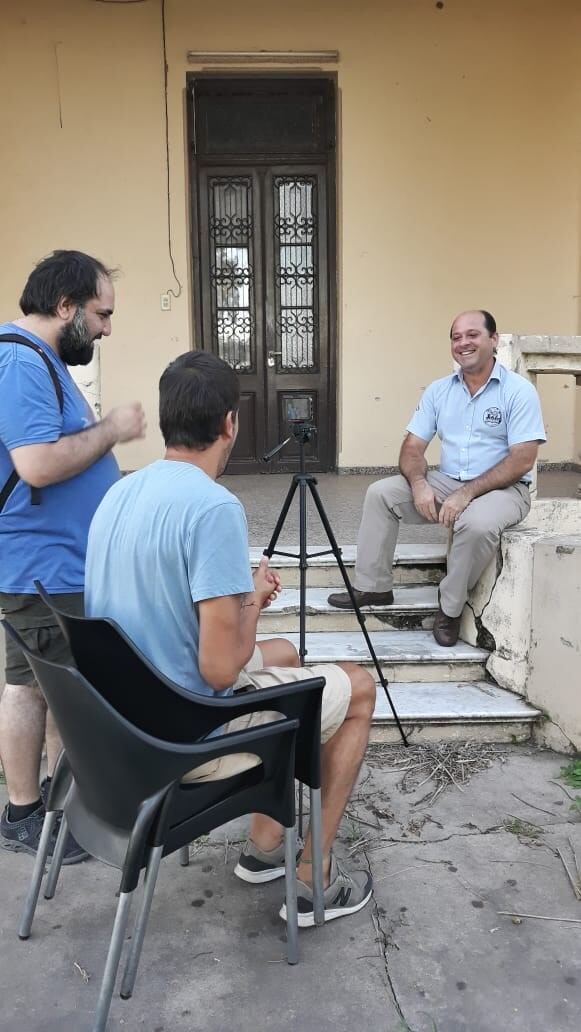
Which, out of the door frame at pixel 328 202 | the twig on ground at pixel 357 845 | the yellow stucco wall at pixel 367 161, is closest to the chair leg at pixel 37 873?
the twig on ground at pixel 357 845

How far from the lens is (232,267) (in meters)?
7.00

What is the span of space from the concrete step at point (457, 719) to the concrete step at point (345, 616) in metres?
0.51

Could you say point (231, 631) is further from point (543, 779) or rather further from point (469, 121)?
point (469, 121)

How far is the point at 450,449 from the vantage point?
12.8 feet

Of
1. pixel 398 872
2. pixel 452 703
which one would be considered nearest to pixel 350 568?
pixel 452 703

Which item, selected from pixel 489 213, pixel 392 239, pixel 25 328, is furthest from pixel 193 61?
pixel 25 328

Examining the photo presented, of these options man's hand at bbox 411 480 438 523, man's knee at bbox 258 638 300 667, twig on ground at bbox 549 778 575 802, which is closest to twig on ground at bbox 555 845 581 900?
twig on ground at bbox 549 778 575 802

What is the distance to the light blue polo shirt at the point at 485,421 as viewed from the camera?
3.66 m

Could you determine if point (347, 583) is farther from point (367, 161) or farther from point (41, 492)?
point (367, 161)

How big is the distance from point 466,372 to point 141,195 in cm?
397

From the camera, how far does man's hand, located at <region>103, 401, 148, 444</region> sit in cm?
240

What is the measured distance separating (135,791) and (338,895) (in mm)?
845

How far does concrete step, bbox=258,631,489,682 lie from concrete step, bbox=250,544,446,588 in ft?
1.33

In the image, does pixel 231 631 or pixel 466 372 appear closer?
pixel 231 631
